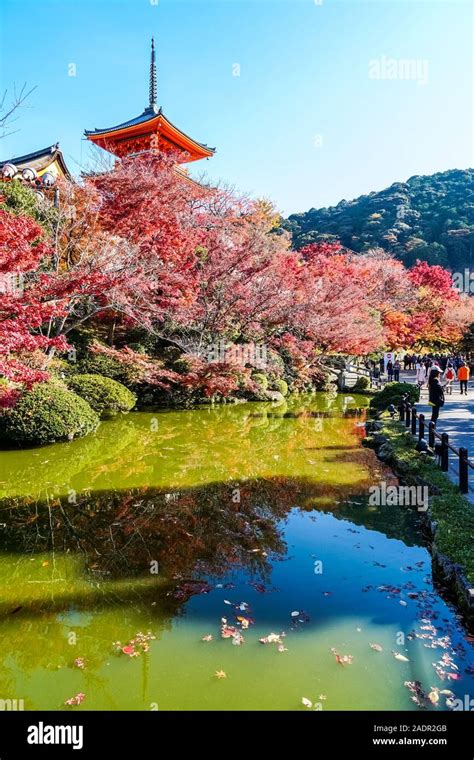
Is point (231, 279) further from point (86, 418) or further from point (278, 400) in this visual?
point (86, 418)

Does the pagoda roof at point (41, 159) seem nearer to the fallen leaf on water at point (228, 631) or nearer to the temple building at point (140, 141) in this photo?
the temple building at point (140, 141)

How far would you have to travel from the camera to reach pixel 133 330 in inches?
685

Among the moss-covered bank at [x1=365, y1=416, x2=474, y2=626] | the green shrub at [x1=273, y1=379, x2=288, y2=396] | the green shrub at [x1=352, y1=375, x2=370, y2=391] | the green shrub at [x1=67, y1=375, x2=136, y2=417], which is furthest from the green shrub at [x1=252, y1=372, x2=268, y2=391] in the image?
the moss-covered bank at [x1=365, y1=416, x2=474, y2=626]

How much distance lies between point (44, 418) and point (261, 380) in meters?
9.28

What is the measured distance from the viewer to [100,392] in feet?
43.1

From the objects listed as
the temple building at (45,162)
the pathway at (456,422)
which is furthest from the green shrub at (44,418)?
the temple building at (45,162)

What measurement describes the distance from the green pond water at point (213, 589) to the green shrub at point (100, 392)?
3768 millimetres

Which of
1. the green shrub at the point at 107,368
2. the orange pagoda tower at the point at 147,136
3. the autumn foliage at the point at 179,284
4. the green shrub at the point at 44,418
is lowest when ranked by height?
the green shrub at the point at 44,418

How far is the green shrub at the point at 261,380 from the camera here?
17.7m

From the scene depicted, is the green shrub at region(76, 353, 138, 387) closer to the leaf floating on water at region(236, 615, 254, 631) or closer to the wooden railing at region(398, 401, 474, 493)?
the wooden railing at region(398, 401, 474, 493)

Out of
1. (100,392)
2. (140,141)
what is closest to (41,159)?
Result: (140,141)

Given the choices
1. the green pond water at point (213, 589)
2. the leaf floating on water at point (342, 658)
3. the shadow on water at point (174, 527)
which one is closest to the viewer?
the green pond water at point (213, 589)

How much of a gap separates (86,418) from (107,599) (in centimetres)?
676
